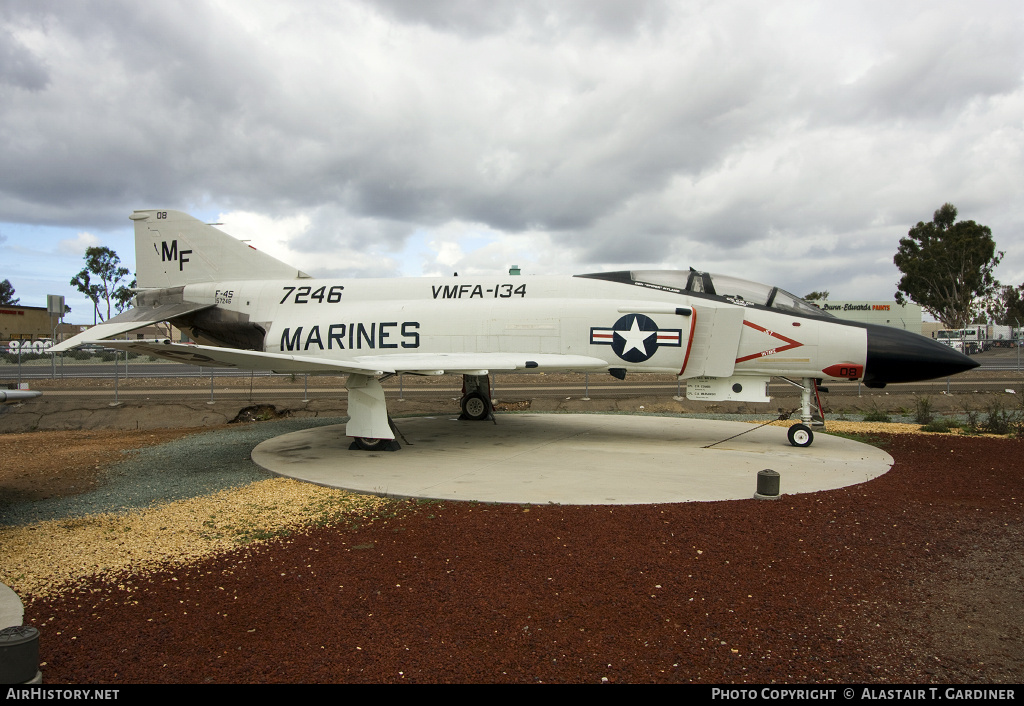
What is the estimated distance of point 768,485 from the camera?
6258 millimetres

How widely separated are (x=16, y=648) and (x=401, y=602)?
198cm

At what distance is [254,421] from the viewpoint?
14.4 m

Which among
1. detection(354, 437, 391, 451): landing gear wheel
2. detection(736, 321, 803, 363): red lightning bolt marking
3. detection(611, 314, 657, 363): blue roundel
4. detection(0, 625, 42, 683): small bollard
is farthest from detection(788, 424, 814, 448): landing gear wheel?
detection(0, 625, 42, 683): small bollard

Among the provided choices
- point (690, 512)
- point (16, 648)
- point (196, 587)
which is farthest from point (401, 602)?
point (690, 512)

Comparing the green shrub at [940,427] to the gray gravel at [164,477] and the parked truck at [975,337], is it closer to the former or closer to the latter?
the gray gravel at [164,477]

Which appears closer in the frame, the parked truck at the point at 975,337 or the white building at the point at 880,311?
the parked truck at the point at 975,337

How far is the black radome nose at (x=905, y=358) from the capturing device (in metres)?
8.87

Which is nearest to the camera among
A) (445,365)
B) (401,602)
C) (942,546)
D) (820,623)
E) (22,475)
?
(820,623)

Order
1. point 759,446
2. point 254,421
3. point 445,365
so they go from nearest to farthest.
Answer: point 445,365
point 759,446
point 254,421

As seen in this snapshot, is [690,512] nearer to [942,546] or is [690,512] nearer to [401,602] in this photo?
[942,546]

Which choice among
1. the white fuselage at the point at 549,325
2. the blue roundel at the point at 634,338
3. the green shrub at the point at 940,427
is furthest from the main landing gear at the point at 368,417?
the green shrub at the point at 940,427

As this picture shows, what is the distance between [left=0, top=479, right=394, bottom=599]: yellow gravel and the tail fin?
6.54m

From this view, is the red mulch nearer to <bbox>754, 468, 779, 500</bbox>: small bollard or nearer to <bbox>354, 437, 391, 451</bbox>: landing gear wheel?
<bbox>754, 468, 779, 500</bbox>: small bollard

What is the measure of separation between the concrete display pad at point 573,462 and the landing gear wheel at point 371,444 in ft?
0.63
